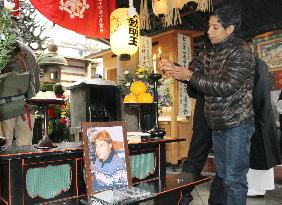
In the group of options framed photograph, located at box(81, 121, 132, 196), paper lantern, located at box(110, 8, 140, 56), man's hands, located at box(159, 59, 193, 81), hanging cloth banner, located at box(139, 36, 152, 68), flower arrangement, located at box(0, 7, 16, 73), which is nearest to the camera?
flower arrangement, located at box(0, 7, 16, 73)

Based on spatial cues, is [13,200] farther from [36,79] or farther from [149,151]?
[36,79]

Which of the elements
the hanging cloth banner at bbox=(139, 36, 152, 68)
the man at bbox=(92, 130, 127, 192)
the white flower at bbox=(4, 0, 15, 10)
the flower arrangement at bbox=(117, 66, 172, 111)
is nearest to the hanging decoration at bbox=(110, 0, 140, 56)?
the flower arrangement at bbox=(117, 66, 172, 111)

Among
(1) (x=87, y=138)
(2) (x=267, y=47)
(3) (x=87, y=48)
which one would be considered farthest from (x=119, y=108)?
(3) (x=87, y=48)

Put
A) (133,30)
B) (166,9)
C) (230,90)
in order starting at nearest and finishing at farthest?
(230,90) < (166,9) < (133,30)

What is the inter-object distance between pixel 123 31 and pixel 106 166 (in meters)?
3.98

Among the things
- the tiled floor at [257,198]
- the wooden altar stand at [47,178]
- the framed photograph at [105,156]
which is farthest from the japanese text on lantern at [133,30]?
the framed photograph at [105,156]

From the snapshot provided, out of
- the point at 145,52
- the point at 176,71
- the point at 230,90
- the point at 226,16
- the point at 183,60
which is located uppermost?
the point at 145,52

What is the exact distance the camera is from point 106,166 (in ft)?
9.65

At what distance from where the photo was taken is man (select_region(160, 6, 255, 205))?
3.30 m

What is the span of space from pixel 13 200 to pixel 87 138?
2.57 feet

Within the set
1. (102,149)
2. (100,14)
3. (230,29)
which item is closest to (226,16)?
(230,29)

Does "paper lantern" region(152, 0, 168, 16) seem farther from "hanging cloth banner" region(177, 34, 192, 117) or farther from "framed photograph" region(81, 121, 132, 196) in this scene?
"hanging cloth banner" region(177, 34, 192, 117)

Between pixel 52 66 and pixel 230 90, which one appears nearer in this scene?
pixel 230 90

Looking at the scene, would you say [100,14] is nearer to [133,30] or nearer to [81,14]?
[81,14]
